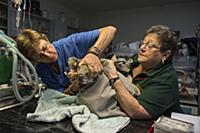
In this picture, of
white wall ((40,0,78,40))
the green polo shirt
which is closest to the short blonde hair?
the green polo shirt

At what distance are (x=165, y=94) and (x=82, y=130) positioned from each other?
1.31ft

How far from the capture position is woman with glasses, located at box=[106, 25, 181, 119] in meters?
0.80

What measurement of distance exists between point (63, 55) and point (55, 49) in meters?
0.06

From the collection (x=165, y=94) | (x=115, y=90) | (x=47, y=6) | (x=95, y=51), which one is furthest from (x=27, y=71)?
(x=47, y=6)

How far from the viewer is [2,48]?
3.59 feet

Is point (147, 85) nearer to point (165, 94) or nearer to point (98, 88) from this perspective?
point (165, 94)

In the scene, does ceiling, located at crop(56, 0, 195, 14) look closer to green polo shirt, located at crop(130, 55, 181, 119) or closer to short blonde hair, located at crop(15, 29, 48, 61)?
short blonde hair, located at crop(15, 29, 48, 61)

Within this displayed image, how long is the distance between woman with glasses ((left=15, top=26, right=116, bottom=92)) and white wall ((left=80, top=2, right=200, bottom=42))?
2.54 meters

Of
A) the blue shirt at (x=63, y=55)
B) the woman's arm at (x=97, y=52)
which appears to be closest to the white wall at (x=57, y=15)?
the blue shirt at (x=63, y=55)

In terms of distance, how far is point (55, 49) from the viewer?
1173mm

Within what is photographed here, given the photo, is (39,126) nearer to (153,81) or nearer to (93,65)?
(93,65)

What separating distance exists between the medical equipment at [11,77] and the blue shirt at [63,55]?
0.23 ft

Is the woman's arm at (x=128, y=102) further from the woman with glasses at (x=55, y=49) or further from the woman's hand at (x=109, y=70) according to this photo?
the woman with glasses at (x=55, y=49)

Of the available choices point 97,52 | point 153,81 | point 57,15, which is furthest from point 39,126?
point 57,15
